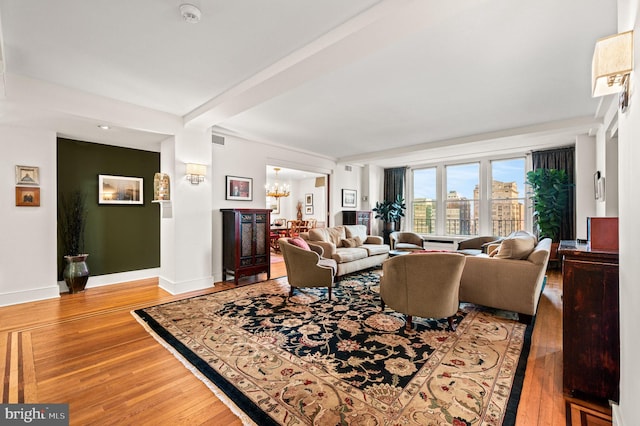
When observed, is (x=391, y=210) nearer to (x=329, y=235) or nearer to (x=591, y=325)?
(x=329, y=235)

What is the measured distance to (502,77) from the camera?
315 centimetres

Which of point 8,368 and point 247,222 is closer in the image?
point 8,368

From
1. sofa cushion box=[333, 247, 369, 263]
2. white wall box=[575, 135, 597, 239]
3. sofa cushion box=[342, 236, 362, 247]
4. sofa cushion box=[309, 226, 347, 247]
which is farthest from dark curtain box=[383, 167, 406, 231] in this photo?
white wall box=[575, 135, 597, 239]

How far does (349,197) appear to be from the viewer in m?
8.10

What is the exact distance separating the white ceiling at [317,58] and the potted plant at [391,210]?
3870 mm

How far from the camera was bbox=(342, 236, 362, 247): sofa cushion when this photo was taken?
5812 mm

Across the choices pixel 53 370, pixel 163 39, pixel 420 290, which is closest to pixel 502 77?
pixel 420 290

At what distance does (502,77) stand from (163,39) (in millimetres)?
3426

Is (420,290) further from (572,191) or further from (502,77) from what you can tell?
(572,191)

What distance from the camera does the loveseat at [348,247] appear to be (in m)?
4.89

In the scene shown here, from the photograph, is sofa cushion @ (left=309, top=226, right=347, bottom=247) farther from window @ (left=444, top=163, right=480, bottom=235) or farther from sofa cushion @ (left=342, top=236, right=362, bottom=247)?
window @ (left=444, top=163, right=480, bottom=235)

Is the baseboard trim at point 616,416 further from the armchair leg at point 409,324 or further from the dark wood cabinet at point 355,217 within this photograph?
the dark wood cabinet at point 355,217

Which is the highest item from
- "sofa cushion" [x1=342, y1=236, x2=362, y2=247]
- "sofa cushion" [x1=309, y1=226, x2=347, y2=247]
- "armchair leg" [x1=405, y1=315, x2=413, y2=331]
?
"sofa cushion" [x1=309, y1=226, x2=347, y2=247]

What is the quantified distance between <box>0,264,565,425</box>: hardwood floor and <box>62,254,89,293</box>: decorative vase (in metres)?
0.72
